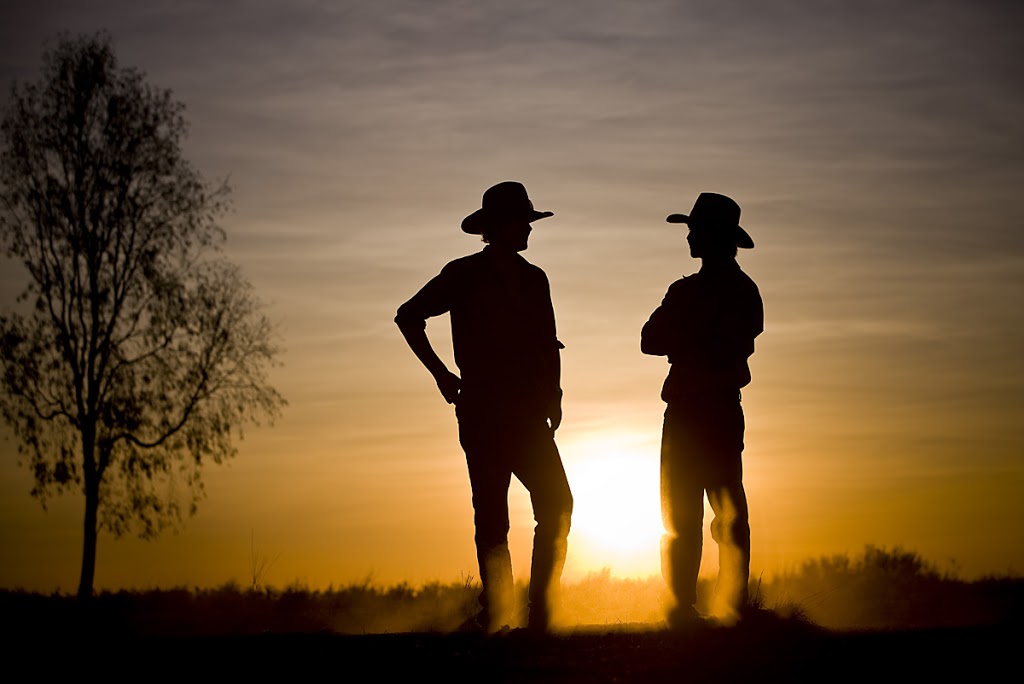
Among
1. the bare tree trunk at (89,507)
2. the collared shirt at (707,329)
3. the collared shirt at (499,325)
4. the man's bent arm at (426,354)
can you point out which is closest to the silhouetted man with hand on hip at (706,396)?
the collared shirt at (707,329)

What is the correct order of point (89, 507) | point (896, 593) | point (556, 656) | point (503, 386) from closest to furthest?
point (556, 656) → point (503, 386) → point (896, 593) → point (89, 507)

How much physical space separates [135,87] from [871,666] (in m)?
20.9

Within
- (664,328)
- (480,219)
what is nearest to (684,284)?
(664,328)

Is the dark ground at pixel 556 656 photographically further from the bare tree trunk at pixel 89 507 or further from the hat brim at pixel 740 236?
the bare tree trunk at pixel 89 507

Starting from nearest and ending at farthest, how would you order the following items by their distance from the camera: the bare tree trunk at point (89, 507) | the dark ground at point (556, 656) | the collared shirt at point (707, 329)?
the dark ground at point (556, 656) → the collared shirt at point (707, 329) → the bare tree trunk at point (89, 507)

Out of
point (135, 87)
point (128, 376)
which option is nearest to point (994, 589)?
point (128, 376)

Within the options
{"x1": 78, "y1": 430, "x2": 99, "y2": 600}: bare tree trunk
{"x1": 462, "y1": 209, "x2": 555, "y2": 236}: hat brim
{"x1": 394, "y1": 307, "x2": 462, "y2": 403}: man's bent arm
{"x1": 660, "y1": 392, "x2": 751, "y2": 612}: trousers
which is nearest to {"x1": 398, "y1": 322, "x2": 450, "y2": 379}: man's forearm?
{"x1": 394, "y1": 307, "x2": 462, "y2": 403}: man's bent arm

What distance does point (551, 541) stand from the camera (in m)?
9.50

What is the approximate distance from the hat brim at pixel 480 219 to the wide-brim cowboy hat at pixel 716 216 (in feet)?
3.43

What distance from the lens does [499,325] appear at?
9.64 m

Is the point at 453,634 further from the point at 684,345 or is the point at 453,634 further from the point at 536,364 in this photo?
the point at 684,345

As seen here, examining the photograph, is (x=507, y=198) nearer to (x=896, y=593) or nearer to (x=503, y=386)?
(x=503, y=386)

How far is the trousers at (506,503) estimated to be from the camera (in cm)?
949

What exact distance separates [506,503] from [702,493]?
1372 millimetres
